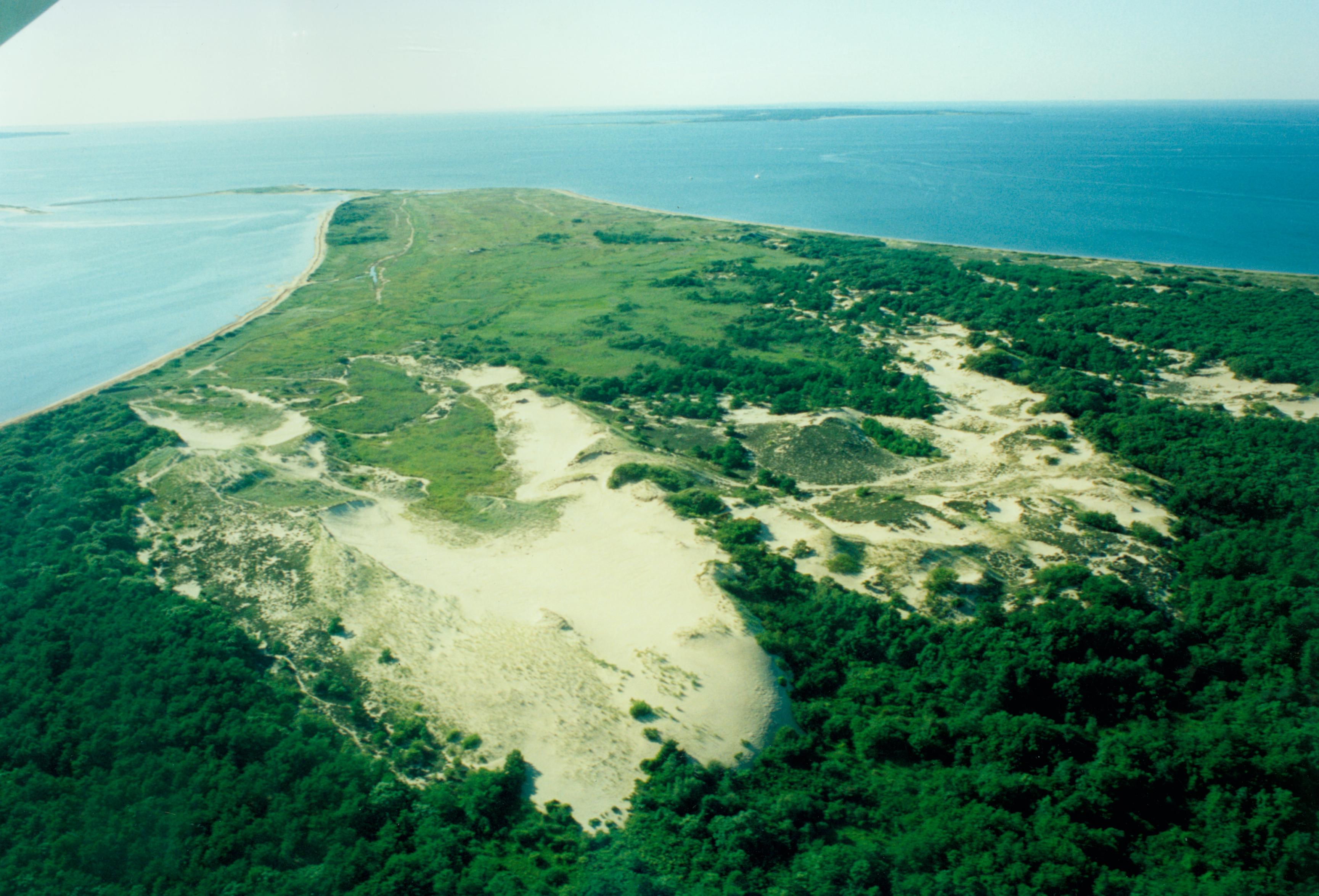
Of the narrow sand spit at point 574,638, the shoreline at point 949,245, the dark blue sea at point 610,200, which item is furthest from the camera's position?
the shoreline at point 949,245

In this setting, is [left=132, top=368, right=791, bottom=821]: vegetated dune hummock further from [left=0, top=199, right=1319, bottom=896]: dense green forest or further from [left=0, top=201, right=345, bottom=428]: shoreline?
[left=0, top=201, right=345, bottom=428]: shoreline

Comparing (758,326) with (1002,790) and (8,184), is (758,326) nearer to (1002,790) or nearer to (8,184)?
(1002,790)

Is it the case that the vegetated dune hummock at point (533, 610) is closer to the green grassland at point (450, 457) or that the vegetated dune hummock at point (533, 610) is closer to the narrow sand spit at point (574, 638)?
the narrow sand spit at point (574, 638)

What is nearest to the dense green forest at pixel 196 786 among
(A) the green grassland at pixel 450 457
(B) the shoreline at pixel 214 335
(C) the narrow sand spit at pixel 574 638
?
(C) the narrow sand spit at pixel 574 638

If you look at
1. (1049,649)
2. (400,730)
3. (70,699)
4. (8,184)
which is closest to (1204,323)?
(1049,649)

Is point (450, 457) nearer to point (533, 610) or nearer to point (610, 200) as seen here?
point (533, 610)
